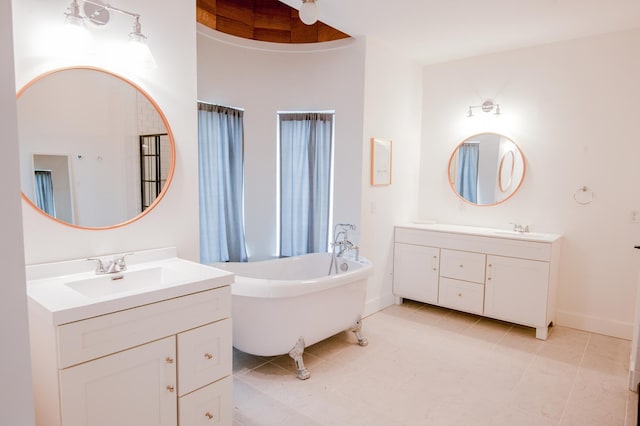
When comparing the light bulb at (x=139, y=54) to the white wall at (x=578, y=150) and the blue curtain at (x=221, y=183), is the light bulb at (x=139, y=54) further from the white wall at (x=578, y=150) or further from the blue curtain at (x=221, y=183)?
the white wall at (x=578, y=150)

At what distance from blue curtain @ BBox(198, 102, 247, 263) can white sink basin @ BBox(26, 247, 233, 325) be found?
1.57 m

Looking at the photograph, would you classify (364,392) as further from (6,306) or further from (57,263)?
(6,306)

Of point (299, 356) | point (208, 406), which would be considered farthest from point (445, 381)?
point (208, 406)

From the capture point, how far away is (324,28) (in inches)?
156

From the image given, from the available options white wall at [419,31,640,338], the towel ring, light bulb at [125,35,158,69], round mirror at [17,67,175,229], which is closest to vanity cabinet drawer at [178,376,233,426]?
round mirror at [17,67,175,229]

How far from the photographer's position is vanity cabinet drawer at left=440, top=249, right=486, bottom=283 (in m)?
3.67

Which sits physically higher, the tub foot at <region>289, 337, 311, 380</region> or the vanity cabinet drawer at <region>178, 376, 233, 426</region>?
the vanity cabinet drawer at <region>178, 376, 233, 426</region>

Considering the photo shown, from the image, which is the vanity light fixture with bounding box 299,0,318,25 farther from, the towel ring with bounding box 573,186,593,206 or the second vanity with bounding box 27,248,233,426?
the towel ring with bounding box 573,186,593,206

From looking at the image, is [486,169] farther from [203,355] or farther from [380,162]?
[203,355]

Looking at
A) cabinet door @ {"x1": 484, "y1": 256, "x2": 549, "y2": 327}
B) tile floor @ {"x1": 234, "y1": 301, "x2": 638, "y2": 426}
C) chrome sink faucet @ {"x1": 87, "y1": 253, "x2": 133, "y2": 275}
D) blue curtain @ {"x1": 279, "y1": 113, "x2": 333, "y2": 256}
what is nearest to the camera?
chrome sink faucet @ {"x1": 87, "y1": 253, "x2": 133, "y2": 275}

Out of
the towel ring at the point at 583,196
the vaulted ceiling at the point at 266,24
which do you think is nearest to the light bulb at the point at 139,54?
the vaulted ceiling at the point at 266,24

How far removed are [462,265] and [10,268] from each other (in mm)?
3578

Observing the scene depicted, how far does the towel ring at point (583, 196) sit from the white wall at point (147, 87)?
130 inches

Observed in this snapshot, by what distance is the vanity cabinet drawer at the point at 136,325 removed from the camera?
1408mm
